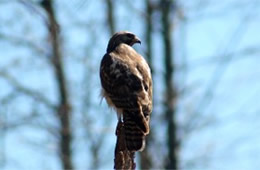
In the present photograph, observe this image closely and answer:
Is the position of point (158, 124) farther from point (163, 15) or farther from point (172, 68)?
point (163, 15)

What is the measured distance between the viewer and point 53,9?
20047mm

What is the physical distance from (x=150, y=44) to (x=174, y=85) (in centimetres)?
250

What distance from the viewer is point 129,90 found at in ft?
28.7

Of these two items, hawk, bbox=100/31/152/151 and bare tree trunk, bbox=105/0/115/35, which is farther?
bare tree trunk, bbox=105/0/115/35

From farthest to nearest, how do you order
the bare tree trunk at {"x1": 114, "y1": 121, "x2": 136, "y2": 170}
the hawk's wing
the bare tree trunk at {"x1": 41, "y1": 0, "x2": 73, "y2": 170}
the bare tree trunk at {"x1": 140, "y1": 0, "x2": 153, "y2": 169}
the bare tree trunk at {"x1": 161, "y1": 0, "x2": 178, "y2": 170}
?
the bare tree trunk at {"x1": 41, "y1": 0, "x2": 73, "y2": 170}
the bare tree trunk at {"x1": 161, "y1": 0, "x2": 178, "y2": 170}
the bare tree trunk at {"x1": 140, "y1": 0, "x2": 153, "y2": 169}
the hawk's wing
the bare tree trunk at {"x1": 114, "y1": 121, "x2": 136, "y2": 170}

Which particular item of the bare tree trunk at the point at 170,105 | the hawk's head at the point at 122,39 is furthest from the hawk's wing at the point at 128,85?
the bare tree trunk at the point at 170,105

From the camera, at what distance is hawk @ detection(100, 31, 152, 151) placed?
8.30m

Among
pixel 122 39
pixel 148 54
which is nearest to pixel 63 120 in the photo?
pixel 148 54

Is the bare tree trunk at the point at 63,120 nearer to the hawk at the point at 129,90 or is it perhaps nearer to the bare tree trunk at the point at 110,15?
the bare tree trunk at the point at 110,15

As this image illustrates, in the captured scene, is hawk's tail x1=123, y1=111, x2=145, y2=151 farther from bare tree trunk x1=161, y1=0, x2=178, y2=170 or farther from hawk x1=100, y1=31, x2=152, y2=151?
bare tree trunk x1=161, y1=0, x2=178, y2=170

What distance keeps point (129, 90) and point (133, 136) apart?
0.65m

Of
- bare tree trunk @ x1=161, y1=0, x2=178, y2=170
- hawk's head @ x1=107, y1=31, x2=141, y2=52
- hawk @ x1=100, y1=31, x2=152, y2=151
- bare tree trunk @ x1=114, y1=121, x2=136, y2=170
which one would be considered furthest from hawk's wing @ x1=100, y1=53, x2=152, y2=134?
bare tree trunk @ x1=161, y1=0, x2=178, y2=170

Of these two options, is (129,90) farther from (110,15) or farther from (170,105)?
(110,15)

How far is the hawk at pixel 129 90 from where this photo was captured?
8.30 meters
